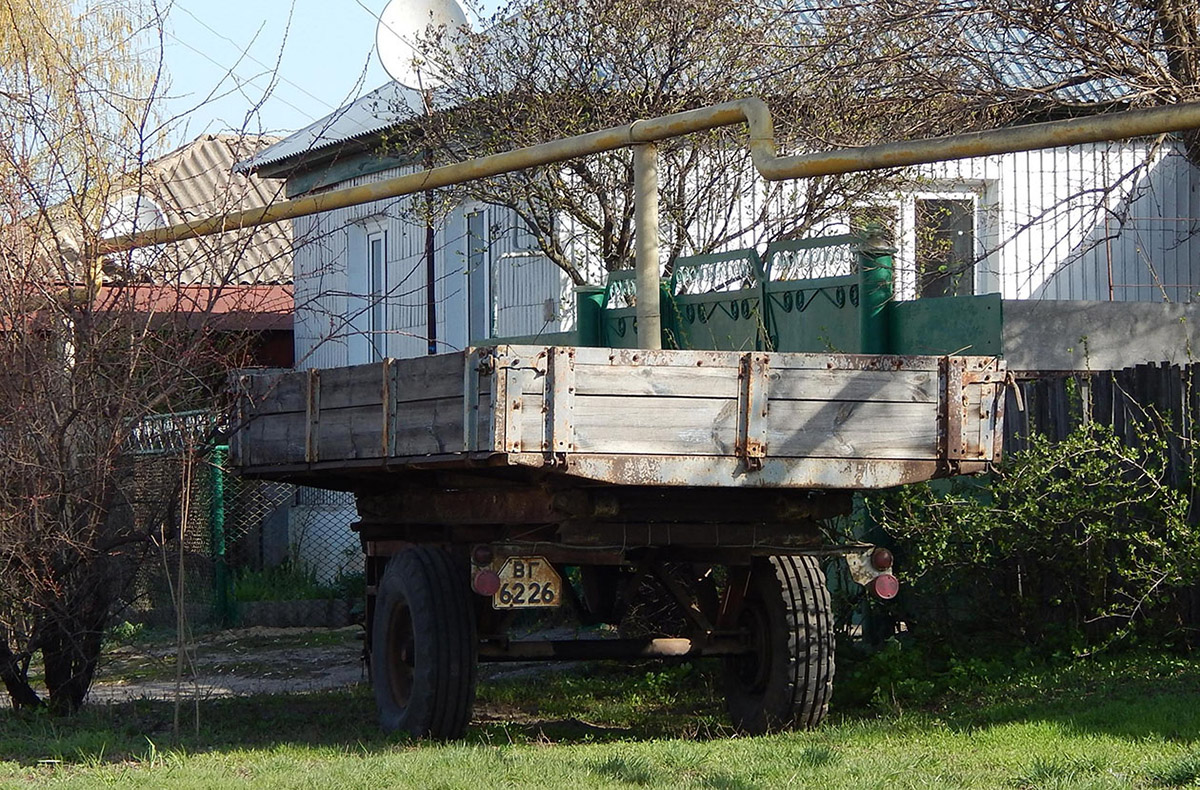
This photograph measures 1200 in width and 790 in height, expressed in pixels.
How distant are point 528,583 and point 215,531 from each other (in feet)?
28.1

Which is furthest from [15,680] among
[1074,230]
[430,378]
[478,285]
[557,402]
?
[1074,230]

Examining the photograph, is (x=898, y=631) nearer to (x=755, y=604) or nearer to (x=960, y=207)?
(x=755, y=604)

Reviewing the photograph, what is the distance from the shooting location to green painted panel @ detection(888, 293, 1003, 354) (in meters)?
10.1

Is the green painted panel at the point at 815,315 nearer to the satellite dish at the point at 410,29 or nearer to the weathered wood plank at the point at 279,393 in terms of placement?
the weathered wood plank at the point at 279,393

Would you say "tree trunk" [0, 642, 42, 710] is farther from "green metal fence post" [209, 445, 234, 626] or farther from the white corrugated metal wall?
the white corrugated metal wall

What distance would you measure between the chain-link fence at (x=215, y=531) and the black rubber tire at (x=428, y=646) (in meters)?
1.05

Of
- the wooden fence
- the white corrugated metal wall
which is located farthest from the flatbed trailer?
the white corrugated metal wall

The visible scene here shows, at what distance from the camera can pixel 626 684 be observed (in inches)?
399

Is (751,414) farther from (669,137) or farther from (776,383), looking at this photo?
(669,137)

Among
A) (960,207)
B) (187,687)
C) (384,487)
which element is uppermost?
(960,207)

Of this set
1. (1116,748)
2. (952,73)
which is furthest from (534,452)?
(952,73)

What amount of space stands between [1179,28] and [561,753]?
8.08m

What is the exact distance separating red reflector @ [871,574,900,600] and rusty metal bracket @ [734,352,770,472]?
3.55 feet

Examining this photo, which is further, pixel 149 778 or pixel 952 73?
pixel 952 73
